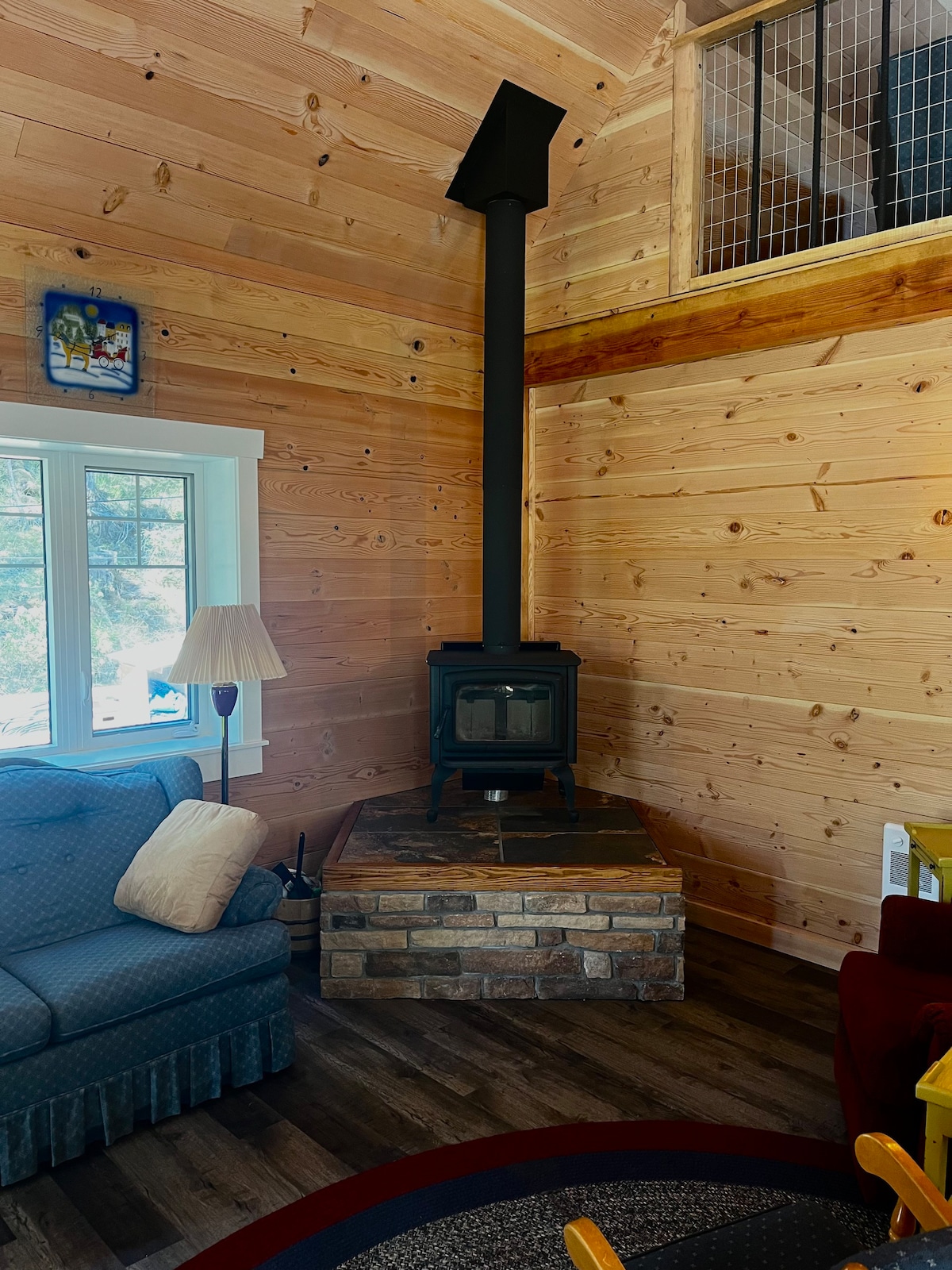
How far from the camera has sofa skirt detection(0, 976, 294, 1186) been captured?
2391mm

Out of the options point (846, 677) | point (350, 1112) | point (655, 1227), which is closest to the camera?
point (655, 1227)

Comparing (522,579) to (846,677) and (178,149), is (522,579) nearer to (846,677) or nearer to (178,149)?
(846,677)

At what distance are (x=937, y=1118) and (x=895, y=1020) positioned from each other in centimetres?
36

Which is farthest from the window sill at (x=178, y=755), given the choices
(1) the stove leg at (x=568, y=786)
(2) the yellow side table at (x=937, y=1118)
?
(2) the yellow side table at (x=937, y=1118)

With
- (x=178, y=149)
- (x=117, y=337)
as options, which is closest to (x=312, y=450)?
(x=117, y=337)

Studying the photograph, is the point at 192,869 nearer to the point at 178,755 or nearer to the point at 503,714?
the point at 178,755

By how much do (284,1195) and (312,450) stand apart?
2.78 metres

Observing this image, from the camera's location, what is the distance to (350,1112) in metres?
2.73

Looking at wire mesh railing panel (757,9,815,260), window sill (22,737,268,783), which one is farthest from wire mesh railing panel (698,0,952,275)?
window sill (22,737,268,783)

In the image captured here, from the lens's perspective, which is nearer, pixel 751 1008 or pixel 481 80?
pixel 751 1008

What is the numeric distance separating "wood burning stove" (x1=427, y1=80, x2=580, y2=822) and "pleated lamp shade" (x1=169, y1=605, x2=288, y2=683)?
0.81 meters

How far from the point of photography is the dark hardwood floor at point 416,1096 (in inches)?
90.6

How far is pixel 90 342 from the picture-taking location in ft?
11.0

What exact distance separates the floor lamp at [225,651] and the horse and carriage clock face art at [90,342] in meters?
0.91
